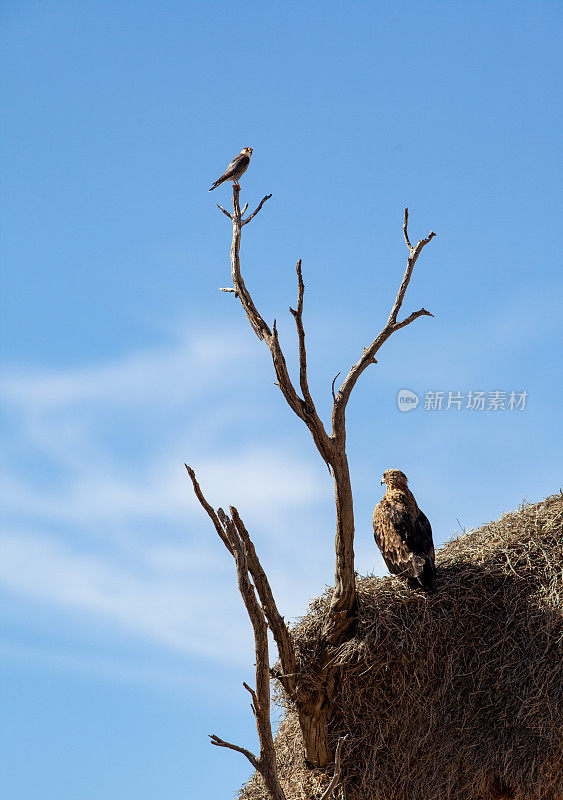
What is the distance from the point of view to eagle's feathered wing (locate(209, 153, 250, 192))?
388 inches

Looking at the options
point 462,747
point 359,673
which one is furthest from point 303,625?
point 462,747

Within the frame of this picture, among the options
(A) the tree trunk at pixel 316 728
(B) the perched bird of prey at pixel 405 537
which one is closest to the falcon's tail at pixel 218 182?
(B) the perched bird of prey at pixel 405 537

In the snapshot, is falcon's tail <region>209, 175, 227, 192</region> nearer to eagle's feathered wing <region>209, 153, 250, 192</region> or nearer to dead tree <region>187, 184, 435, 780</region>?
eagle's feathered wing <region>209, 153, 250, 192</region>

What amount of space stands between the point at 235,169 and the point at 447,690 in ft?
20.4

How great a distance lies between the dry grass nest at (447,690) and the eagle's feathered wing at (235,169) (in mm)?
4948

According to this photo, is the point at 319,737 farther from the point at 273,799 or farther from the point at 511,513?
the point at 511,513

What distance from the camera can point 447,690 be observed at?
779cm

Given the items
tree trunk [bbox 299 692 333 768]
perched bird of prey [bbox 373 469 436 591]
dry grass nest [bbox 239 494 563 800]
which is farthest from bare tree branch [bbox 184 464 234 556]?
perched bird of prey [bbox 373 469 436 591]

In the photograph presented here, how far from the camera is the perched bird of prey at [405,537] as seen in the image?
8.00 meters

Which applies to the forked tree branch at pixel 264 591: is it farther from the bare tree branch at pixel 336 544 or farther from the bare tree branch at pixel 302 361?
the bare tree branch at pixel 302 361

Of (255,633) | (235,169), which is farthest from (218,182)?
(255,633)

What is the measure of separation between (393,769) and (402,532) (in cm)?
214

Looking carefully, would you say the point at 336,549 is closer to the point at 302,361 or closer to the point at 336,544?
the point at 336,544

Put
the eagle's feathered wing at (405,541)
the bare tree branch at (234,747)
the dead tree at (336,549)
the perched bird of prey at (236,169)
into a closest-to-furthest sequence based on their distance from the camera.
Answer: the bare tree branch at (234,747)
the dead tree at (336,549)
the eagle's feathered wing at (405,541)
the perched bird of prey at (236,169)
